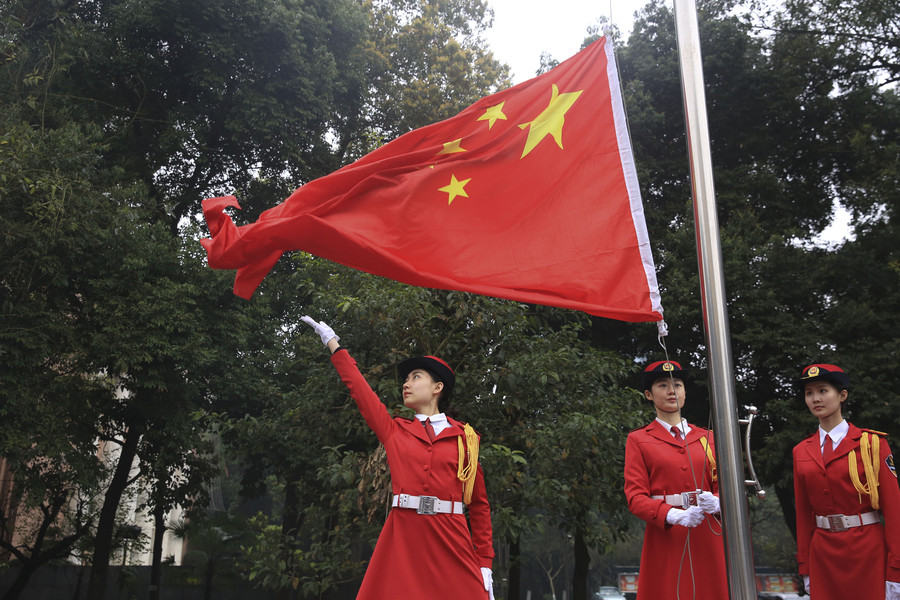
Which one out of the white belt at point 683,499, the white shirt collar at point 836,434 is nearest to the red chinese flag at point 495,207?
the white belt at point 683,499

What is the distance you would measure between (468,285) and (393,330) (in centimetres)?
461

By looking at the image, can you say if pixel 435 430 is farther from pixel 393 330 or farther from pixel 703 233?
pixel 393 330

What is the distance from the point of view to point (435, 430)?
499cm

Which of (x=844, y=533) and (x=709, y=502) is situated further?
(x=844, y=533)

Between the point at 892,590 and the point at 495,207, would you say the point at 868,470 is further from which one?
the point at 495,207

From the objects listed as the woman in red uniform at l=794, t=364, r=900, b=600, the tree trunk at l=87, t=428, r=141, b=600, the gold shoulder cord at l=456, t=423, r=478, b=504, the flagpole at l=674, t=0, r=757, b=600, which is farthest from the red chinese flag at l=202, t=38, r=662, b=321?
the tree trunk at l=87, t=428, r=141, b=600

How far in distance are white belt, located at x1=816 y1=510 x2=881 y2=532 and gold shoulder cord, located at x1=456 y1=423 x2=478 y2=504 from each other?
217 centimetres

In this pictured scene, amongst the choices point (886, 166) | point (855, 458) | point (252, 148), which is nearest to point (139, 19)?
point (252, 148)

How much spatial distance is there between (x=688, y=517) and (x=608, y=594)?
49149 mm

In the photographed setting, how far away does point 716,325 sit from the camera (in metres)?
3.10

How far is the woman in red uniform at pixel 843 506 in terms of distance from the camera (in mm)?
4844

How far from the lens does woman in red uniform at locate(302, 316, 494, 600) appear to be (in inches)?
181

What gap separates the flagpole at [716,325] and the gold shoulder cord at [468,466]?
210 centimetres

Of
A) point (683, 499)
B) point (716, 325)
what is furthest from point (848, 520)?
point (716, 325)
